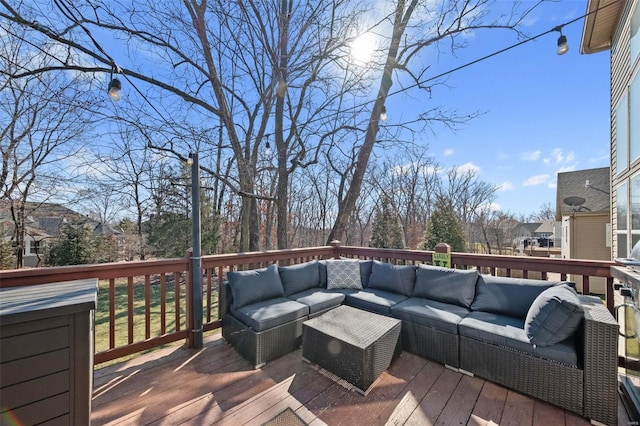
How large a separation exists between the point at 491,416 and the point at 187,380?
250 centimetres

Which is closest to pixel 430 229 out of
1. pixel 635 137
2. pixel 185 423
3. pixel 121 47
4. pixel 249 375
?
pixel 635 137

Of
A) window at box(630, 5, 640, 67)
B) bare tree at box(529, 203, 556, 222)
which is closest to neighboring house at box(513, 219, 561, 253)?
bare tree at box(529, 203, 556, 222)

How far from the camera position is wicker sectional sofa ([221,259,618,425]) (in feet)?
6.22

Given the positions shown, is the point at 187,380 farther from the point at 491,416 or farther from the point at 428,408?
the point at 491,416

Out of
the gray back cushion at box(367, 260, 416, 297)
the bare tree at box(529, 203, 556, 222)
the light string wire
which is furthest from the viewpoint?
the bare tree at box(529, 203, 556, 222)

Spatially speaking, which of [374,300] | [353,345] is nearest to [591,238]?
[374,300]

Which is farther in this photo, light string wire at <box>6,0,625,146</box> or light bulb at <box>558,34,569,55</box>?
light bulb at <box>558,34,569,55</box>

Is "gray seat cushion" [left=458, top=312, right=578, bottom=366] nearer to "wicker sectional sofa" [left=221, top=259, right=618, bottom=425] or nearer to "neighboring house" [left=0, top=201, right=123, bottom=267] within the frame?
"wicker sectional sofa" [left=221, top=259, right=618, bottom=425]

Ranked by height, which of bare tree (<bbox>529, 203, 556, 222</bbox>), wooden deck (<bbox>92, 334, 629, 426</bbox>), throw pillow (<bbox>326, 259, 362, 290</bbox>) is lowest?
wooden deck (<bbox>92, 334, 629, 426</bbox>)

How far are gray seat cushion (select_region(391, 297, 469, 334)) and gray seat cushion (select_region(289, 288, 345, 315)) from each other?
0.74 m

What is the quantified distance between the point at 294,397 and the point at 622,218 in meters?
5.75

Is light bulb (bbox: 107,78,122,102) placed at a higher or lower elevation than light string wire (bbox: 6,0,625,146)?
lower

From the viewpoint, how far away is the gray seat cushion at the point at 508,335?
6.48 ft

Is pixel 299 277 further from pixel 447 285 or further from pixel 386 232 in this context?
pixel 386 232
